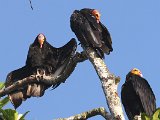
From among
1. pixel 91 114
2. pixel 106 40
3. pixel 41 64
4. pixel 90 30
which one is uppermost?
pixel 41 64

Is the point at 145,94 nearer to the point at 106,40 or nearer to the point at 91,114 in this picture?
the point at 106,40

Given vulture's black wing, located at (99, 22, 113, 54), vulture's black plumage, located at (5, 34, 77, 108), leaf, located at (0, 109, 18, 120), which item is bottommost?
leaf, located at (0, 109, 18, 120)

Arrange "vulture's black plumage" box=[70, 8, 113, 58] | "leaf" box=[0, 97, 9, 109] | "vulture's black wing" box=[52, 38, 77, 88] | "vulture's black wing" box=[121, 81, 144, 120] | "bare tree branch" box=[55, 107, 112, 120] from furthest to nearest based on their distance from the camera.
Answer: "vulture's black wing" box=[52, 38, 77, 88] → "vulture's black wing" box=[121, 81, 144, 120] → "vulture's black plumage" box=[70, 8, 113, 58] → "leaf" box=[0, 97, 9, 109] → "bare tree branch" box=[55, 107, 112, 120]

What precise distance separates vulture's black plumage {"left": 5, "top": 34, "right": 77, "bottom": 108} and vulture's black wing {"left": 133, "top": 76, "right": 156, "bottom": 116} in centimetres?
126

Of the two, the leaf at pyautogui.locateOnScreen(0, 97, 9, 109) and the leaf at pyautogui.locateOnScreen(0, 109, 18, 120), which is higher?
the leaf at pyautogui.locateOnScreen(0, 97, 9, 109)

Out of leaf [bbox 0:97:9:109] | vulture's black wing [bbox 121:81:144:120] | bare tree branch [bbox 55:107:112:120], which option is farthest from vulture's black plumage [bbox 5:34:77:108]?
bare tree branch [bbox 55:107:112:120]

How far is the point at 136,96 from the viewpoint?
8.39 m

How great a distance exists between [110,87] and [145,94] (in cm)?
230

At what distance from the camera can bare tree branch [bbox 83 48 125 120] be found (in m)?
5.51

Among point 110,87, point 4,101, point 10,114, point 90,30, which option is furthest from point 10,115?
point 90,30

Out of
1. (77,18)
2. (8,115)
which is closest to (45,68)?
(77,18)

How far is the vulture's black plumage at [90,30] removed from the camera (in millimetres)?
7744

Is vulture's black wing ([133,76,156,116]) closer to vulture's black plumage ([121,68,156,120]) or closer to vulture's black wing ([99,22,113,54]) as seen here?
vulture's black plumage ([121,68,156,120])

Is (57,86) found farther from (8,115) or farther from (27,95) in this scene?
(8,115)
